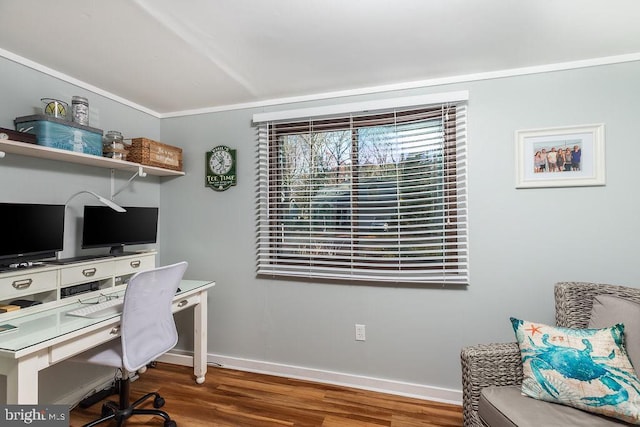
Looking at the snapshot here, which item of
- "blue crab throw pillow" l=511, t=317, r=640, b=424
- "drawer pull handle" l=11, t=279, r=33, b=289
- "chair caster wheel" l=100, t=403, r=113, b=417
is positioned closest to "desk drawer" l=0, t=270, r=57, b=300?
"drawer pull handle" l=11, t=279, r=33, b=289

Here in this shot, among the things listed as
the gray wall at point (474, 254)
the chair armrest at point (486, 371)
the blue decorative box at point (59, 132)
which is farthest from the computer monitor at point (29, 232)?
the chair armrest at point (486, 371)

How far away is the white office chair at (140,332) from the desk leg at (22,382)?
35 centimetres

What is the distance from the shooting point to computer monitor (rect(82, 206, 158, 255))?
2.03 metres

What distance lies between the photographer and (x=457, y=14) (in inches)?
57.9

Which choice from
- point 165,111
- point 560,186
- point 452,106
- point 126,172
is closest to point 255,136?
point 165,111

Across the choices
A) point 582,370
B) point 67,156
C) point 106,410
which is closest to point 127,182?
point 67,156

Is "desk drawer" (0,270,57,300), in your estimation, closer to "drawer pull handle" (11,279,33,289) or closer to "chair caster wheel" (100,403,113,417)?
"drawer pull handle" (11,279,33,289)

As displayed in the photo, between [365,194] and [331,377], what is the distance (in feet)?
4.70

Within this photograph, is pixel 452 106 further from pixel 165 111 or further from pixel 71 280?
pixel 71 280

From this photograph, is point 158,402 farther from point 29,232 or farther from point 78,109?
point 78,109

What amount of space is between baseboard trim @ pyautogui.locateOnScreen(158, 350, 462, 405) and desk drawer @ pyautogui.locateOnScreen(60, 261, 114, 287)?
1092 millimetres

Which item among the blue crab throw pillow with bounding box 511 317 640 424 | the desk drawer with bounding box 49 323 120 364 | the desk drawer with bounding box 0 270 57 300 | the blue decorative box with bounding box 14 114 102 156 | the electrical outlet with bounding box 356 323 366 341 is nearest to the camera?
the blue crab throw pillow with bounding box 511 317 640 424

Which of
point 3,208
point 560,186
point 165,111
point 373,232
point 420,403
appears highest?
point 165,111

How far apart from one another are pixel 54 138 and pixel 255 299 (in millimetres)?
1719
